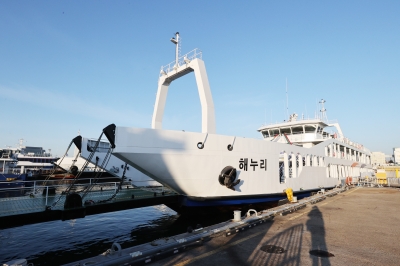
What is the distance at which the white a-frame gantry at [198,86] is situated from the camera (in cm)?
1231

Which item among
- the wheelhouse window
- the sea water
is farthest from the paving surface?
the wheelhouse window

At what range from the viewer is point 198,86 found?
12719 mm

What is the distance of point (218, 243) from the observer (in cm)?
609

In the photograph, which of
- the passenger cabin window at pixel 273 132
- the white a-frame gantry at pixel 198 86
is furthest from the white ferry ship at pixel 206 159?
the passenger cabin window at pixel 273 132

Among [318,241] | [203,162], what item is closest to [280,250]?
[318,241]

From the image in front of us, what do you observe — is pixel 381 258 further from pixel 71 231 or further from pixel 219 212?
pixel 71 231

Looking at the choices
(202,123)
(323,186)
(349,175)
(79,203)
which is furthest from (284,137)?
(79,203)

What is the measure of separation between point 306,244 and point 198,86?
8.92m

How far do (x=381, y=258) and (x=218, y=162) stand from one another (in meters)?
6.57

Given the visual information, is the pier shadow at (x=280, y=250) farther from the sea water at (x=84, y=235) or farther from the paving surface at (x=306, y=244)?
the sea water at (x=84, y=235)

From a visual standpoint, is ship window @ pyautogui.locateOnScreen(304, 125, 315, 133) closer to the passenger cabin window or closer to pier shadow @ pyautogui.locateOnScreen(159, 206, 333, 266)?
the passenger cabin window

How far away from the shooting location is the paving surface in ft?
16.8

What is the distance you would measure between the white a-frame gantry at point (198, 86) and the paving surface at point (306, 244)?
566cm

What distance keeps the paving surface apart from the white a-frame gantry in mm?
5664
